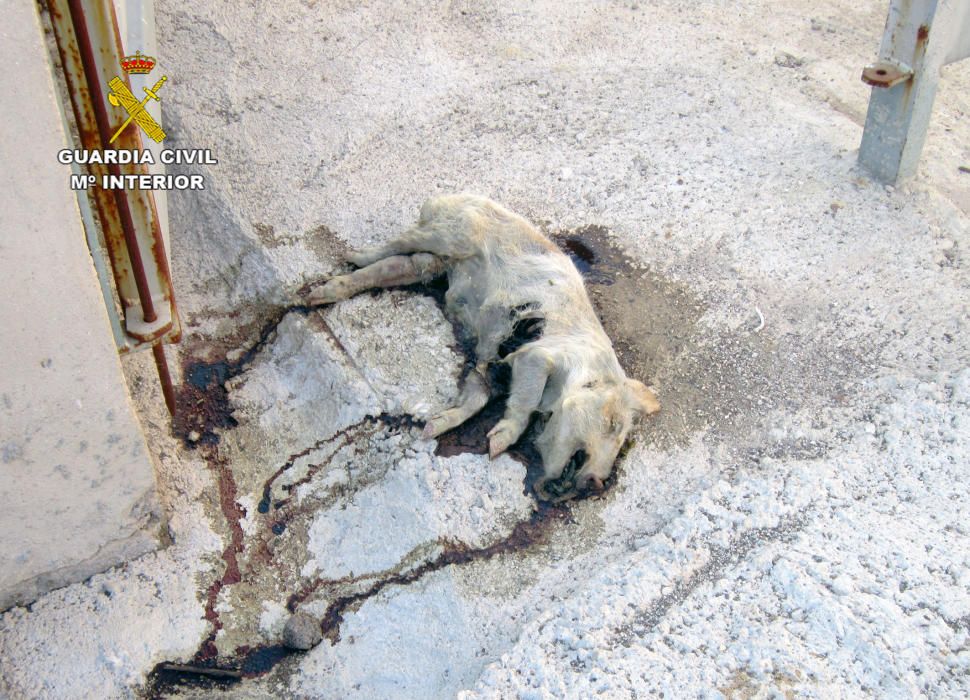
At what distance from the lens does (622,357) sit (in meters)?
4.83

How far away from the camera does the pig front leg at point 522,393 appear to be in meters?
4.37

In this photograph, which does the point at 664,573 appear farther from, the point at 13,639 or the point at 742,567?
the point at 13,639

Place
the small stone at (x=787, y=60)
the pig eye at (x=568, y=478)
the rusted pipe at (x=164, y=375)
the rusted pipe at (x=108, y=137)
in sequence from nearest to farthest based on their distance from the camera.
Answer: the rusted pipe at (x=108, y=137) < the rusted pipe at (x=164, y=375) < the pig eye at (x=568, y=478) < the small stone at (x=787, y=60)

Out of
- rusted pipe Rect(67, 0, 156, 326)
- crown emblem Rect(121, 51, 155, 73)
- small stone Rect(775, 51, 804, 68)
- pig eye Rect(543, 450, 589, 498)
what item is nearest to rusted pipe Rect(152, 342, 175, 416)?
rusted pipe Rect(67, 0, 156, 326)

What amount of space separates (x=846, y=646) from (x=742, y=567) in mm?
486

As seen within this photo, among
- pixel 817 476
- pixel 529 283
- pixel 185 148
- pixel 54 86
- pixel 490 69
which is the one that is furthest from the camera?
pixel 490 69

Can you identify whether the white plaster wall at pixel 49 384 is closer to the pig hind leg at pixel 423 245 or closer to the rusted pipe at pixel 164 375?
the rusted pipe at pixel 164 375

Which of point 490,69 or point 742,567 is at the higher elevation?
point 490,69

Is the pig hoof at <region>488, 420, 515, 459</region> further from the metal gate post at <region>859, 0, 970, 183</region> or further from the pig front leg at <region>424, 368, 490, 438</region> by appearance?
the metal gate post at <region>859, 0, 970, 183</region>

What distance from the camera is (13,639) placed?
12.2 feet

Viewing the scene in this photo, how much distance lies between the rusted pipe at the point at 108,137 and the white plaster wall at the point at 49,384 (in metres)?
0.19

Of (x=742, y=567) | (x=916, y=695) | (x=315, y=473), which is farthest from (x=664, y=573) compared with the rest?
(x=315, y=473)

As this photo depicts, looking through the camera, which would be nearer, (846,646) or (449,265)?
(846,646)

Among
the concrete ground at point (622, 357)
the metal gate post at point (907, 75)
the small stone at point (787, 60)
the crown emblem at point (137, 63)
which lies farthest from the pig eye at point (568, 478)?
the small stone at point (787, 60)
